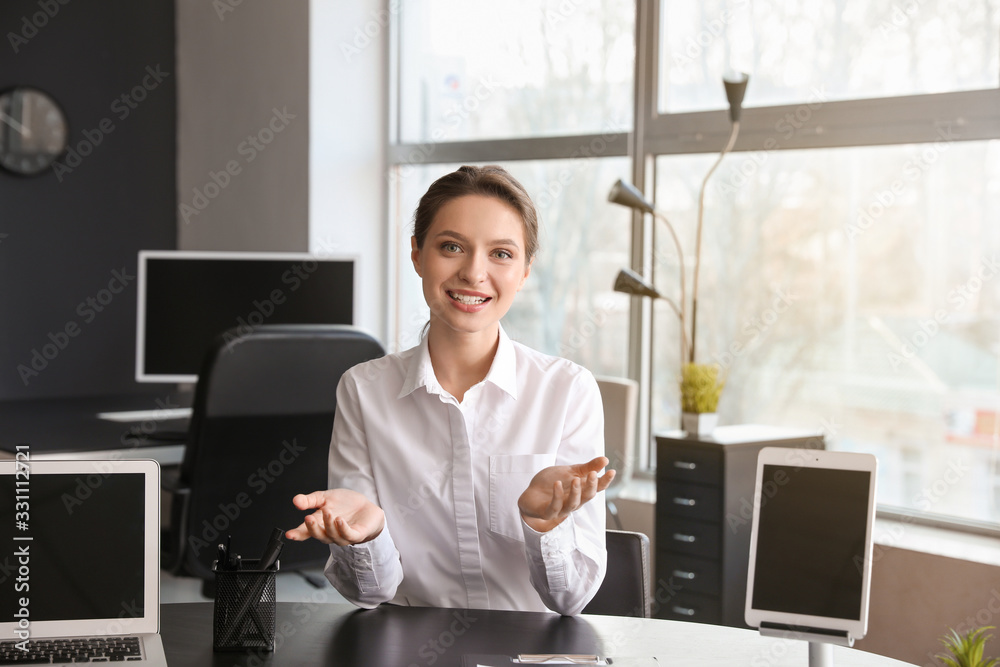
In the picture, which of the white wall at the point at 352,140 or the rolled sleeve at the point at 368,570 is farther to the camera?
the white wall at the point at 352,140

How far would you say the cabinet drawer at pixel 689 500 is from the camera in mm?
2967

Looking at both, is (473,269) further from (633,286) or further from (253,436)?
(633,286)

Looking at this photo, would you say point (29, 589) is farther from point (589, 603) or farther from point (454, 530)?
point (589, 603)

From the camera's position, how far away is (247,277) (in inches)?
142

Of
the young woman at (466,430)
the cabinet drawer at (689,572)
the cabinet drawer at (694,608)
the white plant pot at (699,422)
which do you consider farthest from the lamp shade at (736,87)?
A: the young woman at (466,430)

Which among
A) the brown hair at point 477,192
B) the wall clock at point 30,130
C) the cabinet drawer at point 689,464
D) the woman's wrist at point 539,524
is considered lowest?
the cabinet drawer at point 689,464

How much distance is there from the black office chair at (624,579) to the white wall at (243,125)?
3057 millimetres

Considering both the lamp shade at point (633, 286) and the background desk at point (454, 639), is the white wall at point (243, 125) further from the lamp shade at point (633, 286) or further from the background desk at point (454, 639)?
the background desk at point (454, 639)

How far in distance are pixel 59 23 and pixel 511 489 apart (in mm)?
3794

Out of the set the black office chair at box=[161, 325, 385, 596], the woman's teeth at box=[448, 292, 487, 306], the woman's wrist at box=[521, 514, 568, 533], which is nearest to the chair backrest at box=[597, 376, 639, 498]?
the black office chair at box=[161, 325, 385, 596]

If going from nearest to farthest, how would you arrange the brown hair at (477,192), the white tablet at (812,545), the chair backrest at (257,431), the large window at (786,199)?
the white tablet at (812,545), the brown hair at (477,192), the chair backrest at (257,431), the large window at (786,199)

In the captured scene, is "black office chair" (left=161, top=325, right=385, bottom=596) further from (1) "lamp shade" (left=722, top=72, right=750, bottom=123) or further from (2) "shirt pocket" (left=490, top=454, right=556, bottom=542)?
(1) "lamp shade" (left=722, top=72, right=750, bottom=123)

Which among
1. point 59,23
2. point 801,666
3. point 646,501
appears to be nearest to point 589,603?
point 801,666

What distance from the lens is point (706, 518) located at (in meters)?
2.99
